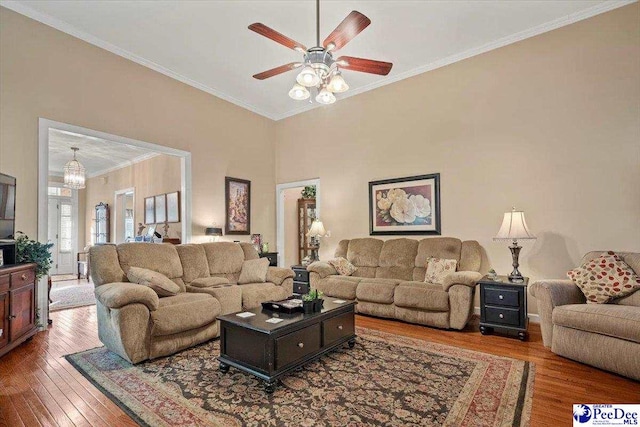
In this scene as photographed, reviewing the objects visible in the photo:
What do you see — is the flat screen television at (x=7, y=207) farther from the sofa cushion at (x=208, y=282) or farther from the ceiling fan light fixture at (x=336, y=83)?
the ceiling fan light fixture at (x=336, y=83)

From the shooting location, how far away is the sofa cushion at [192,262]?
12.9 ft

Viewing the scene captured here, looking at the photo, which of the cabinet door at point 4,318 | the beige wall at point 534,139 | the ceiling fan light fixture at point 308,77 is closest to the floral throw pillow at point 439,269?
the beige wall at point 534,139

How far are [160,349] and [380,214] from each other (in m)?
3.62

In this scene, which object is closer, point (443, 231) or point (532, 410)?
point (532, 410)

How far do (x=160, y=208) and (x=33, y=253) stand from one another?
3.76 meters

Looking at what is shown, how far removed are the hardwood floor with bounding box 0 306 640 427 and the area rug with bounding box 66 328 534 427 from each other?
0.09 metres

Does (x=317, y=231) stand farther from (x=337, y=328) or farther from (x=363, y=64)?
(x=363, y=64)

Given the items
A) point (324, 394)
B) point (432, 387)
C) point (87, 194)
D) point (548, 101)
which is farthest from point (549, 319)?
point (87, 194)

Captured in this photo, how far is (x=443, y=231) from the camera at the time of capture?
473 centimetres

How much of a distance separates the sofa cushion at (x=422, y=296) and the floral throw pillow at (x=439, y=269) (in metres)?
0.17

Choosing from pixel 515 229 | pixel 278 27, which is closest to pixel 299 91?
pixel 278 27

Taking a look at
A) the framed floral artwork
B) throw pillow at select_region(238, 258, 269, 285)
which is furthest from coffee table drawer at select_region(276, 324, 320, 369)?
the framed floral artwork

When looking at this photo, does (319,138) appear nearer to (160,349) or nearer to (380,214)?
(380,214)

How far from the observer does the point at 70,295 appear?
5.98m
